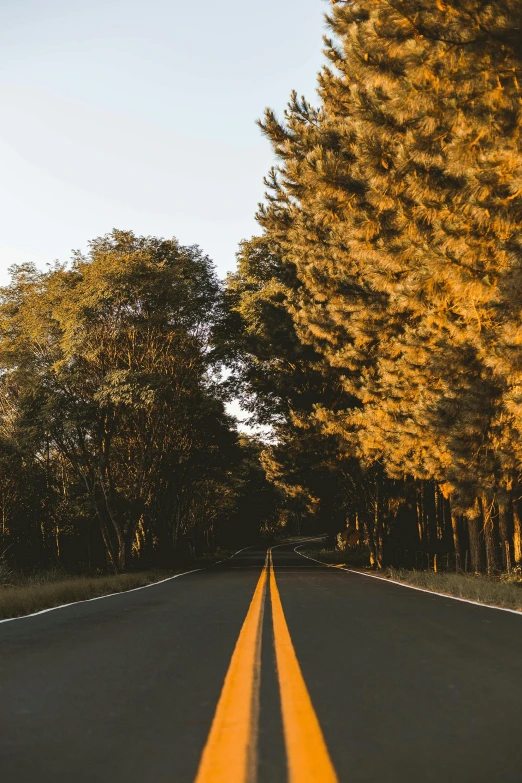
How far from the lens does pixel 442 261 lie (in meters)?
12.3

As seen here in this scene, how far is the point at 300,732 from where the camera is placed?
3605 mm

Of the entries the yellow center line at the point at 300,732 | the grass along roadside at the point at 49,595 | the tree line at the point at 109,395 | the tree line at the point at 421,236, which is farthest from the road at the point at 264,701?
the tree line at the point at 109,395

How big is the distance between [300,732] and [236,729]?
32cm

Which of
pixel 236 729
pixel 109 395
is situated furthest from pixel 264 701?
pixel 109 395

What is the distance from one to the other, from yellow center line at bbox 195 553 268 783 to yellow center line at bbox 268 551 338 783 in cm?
13

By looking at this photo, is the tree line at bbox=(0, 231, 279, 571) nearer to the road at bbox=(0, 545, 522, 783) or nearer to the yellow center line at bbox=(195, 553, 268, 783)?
the road at bbox=(0, 545, 522, 783)

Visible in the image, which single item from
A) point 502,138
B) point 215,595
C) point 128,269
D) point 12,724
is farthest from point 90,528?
point 12,724

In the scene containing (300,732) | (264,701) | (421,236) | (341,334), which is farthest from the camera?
(341,334)

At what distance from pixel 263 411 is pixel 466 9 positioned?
2397 centimetres

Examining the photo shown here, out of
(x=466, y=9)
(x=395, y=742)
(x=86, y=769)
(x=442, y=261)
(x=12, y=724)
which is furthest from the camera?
(x=442, y=261)

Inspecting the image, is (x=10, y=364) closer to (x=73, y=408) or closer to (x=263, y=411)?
(x=73, y=408)

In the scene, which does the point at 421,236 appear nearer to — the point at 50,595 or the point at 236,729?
the point at 50,595

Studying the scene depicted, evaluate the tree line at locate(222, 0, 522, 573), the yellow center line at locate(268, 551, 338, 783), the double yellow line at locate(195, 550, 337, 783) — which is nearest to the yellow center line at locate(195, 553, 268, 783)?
the double yellow line at locate(195, 550, 337, 783)

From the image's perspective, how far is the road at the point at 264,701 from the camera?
10.3ft
